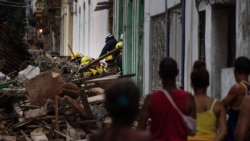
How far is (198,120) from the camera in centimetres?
689

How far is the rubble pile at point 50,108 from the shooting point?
40.8 feet

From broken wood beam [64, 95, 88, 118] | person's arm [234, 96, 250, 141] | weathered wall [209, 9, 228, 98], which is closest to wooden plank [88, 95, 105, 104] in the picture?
broken wood beam [64, 95, 88, 118]

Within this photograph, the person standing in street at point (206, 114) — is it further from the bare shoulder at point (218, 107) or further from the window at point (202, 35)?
the window at point (202, 35)

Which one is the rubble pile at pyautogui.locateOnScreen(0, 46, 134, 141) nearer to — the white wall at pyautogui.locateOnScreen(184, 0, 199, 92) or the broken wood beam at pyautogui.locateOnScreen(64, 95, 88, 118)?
the broken wood beam at pyautogui.locateOnScreen(64, 95, 88, 118)

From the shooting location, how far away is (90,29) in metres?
34.1

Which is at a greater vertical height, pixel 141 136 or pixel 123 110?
pixel 123 110

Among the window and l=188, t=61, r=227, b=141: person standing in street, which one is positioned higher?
the window

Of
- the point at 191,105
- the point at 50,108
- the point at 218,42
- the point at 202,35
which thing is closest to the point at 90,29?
the point at 202,35

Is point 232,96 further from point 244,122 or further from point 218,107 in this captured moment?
point 244,122

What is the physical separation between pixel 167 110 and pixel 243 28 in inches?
195

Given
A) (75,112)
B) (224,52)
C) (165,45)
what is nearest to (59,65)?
(165,45)

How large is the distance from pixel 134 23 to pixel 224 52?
9.65m

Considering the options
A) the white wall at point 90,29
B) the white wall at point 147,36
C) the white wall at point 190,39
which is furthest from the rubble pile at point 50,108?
the white wall at point 90,29

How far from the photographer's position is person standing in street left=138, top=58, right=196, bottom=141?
628cm
